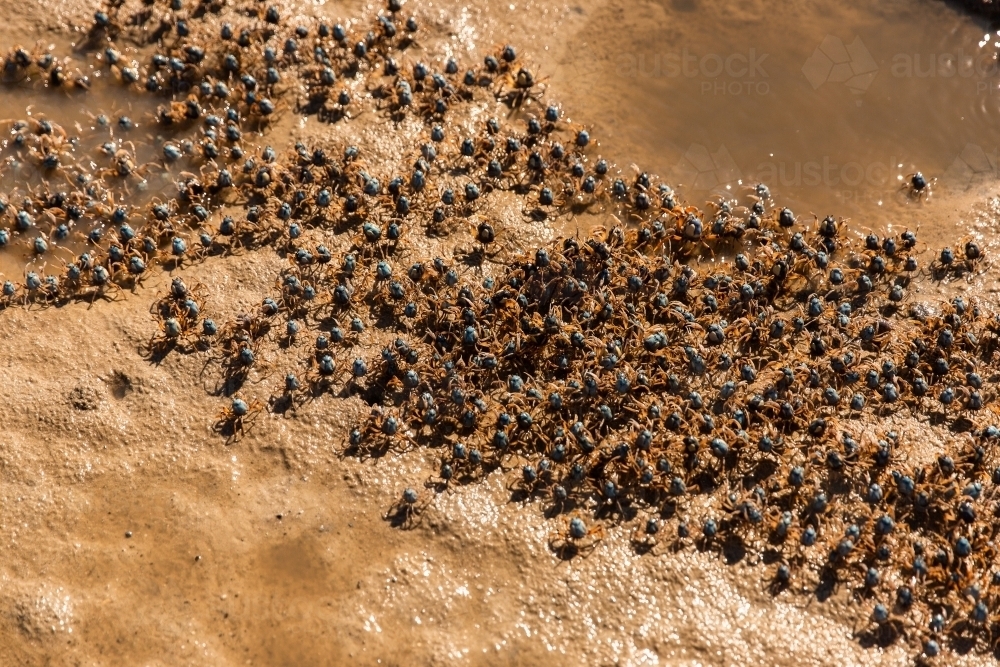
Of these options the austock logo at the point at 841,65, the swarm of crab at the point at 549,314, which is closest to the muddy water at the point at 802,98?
the austock logo at the point at 841,65

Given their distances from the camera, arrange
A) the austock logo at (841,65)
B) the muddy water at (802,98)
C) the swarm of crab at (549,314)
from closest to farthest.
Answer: the swarm of crab at (549,314)
the muddy water at (802,98)
the austock logo at (841,65)

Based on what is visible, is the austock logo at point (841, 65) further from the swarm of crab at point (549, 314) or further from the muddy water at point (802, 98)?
the swarm of crab at point (549, 314)

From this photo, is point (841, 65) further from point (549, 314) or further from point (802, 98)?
point (549, 314)

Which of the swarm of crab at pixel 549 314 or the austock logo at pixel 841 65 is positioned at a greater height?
the austock logo at pixel 841 65

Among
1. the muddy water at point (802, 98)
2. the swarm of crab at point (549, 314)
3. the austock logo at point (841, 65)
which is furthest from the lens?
the austock logo at point (841, 65)

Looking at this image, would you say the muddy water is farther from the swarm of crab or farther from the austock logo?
the swarm of crab

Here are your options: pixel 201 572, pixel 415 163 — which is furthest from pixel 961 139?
pixel 201 572

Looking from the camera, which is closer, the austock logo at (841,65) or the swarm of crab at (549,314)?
the swarm of crab at (549,314)
